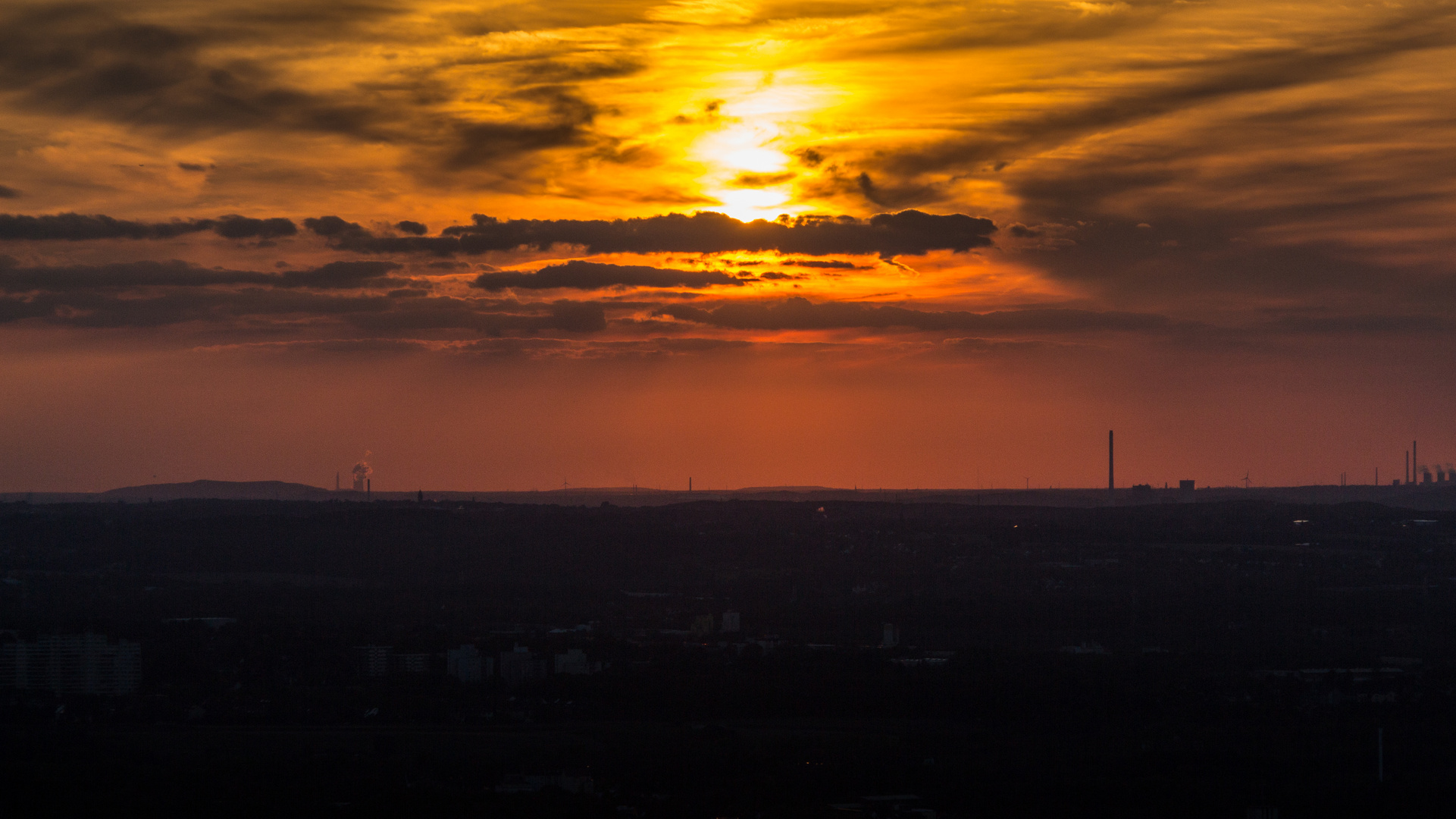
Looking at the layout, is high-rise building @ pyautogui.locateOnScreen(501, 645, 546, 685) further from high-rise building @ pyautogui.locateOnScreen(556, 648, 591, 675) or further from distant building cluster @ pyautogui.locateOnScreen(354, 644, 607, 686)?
high-rise building @ pyautogui.locateOnScreen(556, 648, 591, 675)

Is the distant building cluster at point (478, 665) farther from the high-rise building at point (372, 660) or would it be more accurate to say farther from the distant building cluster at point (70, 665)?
the distant building cluster at point (70, 665)

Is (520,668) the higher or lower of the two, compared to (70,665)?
lower

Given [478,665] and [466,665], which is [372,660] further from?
[478,665]

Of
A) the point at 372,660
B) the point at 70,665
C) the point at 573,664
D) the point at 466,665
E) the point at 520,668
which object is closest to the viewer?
the point at 70,665

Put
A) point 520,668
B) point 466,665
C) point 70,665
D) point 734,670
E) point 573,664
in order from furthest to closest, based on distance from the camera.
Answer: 1. point 573,664
2. point 466,665
3. point 520,668
4. point 734,670
5. point 70,665

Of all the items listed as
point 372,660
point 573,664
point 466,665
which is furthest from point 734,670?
point 372,660

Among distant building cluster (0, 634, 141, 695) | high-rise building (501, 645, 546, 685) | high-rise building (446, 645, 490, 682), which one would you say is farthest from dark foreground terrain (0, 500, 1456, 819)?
distant building cluster (0, 634, 141, 695)
